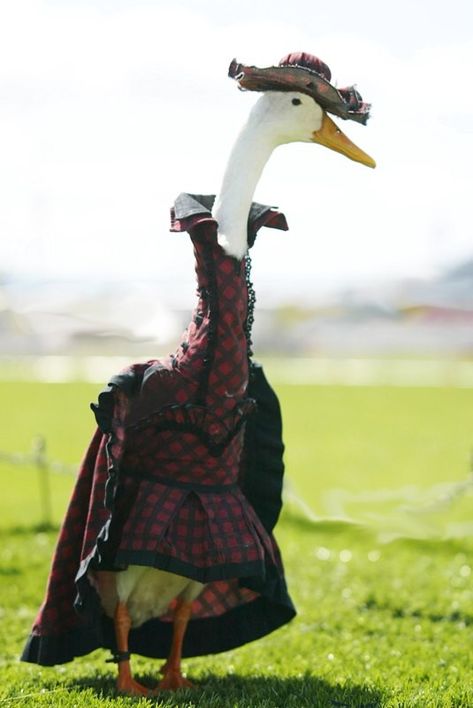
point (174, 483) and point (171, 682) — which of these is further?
point (171, 682)

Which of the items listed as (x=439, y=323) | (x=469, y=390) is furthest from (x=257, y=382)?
(x=469, y=390)

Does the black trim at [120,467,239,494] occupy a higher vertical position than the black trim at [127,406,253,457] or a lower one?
lower

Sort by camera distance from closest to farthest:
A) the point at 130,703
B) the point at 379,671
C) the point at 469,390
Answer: the point at 130,703 → the point at 379,671 → the point at 469,390

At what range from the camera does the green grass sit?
4.91 m

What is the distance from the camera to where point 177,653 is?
4977 mm

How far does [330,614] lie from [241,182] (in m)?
3.53

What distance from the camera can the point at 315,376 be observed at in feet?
116

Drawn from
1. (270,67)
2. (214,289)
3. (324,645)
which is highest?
(270,67)

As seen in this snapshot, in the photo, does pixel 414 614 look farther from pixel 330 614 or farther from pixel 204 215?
pixel 204 215

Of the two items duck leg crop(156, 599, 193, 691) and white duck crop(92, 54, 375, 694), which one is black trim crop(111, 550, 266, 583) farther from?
duck leg crop(156, 599, 193, 691)

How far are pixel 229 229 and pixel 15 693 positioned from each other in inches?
88.0

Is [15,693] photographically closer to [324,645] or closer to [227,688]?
[227,688]

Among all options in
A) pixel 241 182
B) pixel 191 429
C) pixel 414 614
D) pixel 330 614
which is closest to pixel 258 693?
pixel 191 429

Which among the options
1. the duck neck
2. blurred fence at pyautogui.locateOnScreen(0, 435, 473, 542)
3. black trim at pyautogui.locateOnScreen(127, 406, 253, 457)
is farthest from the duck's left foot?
blurred fence at pyautogui.locateOnScreen(0, 435, 473, 542)
